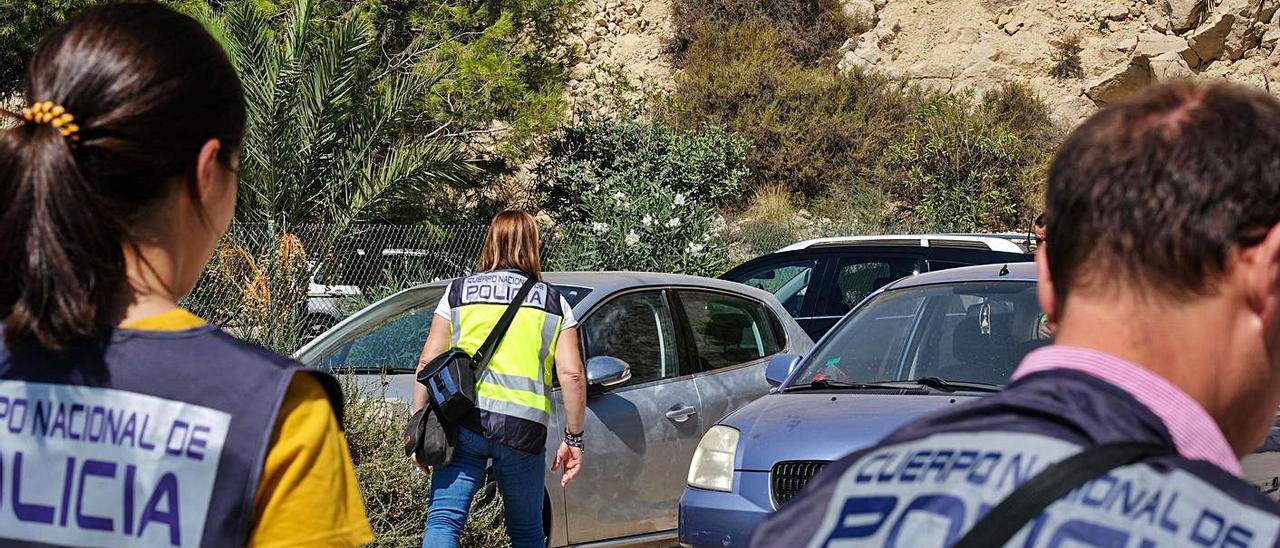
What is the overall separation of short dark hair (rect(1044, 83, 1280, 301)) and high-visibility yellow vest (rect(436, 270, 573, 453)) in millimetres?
3580

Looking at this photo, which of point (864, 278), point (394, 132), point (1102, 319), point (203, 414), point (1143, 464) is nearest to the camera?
point (1143, 464)

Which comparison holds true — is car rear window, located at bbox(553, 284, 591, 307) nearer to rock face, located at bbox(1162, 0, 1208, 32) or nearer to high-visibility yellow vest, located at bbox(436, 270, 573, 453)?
high-visibility yellow vest, located at bbox(436, 270, 573, 453)

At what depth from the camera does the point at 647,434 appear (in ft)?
19.9

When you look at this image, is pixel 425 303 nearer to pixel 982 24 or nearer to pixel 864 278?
pixel 864 278

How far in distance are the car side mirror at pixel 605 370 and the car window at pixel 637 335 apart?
0.33 metres

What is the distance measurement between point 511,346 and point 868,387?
147 cm

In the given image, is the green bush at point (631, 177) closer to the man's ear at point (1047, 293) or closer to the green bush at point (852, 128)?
the green bush at point (852, 128)

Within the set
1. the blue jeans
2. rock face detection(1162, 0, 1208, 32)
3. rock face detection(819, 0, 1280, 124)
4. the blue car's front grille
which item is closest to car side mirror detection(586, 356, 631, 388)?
the blue jeans

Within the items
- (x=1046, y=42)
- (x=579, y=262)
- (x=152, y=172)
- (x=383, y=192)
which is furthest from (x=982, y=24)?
(x=152, y=172)

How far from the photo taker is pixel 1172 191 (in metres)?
1.20

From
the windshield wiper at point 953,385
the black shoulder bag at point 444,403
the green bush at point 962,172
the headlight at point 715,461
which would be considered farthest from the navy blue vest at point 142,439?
the green bush at point 962,172

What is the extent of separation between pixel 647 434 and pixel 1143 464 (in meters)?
5.00

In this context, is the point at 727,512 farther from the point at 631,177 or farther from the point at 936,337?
the point at 631,177

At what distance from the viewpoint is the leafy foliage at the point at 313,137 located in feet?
41.0
